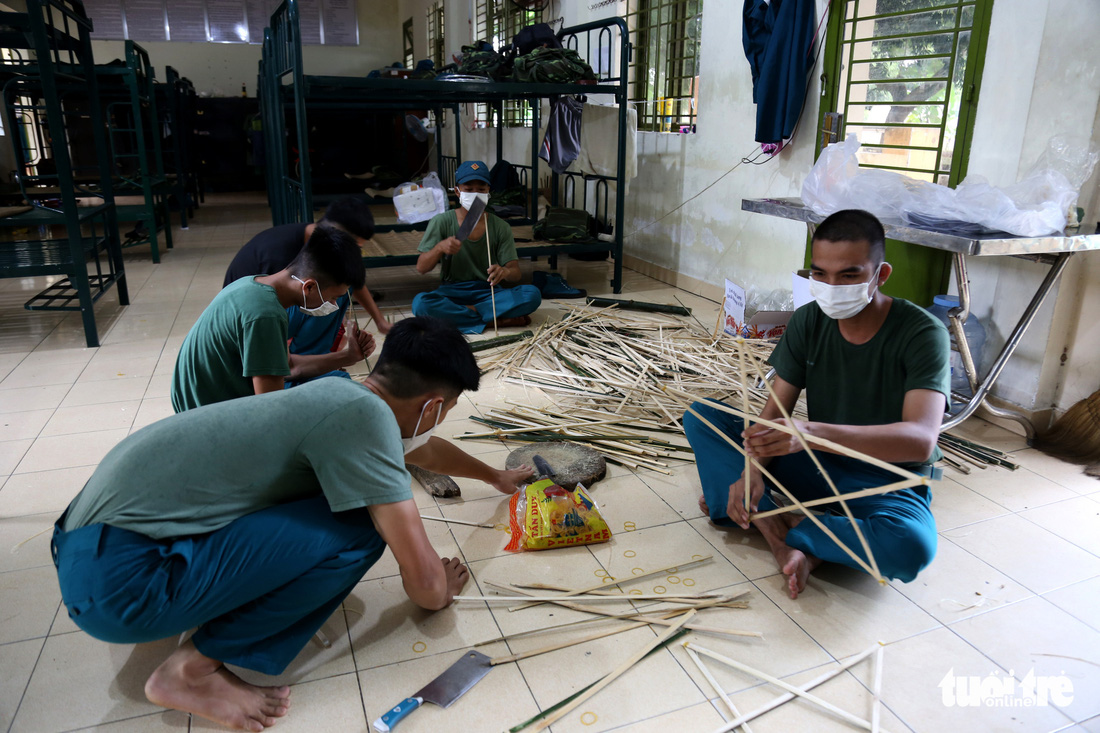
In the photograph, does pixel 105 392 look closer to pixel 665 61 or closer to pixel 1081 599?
pixel 1081 599

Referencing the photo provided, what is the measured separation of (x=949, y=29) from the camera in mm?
3508

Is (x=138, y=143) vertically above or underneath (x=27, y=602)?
above

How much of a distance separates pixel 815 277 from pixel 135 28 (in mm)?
15721

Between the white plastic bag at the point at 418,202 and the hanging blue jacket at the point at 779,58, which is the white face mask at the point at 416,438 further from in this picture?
the white plastic bag at the point at 418,202

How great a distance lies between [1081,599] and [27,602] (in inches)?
121

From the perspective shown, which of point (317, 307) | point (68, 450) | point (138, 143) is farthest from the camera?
point (138, 143)

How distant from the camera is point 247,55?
1412 centimetres

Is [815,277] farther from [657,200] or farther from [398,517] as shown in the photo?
[657,200]

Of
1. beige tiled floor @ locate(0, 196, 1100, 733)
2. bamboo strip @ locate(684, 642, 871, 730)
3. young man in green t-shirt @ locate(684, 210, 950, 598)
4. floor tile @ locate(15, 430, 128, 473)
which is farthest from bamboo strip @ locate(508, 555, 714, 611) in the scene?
floor tile @ locate(15, 430, 128, 473)

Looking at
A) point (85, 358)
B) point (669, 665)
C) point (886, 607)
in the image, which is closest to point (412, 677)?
point (669, 665)

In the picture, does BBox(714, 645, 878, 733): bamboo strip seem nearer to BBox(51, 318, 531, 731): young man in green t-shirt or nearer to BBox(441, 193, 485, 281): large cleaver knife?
BBox(51, 318, 531, 731): young man in green t-shirt

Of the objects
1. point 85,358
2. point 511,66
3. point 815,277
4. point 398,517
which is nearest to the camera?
point 398,517

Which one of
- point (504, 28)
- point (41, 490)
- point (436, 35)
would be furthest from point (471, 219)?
point (436, 35)

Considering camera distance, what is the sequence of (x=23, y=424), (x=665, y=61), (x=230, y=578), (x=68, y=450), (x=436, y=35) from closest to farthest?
(x=230, y=578), (x=68, y=450), (x=23, y=424), (x=665, y=61), (x=436, y=35)
